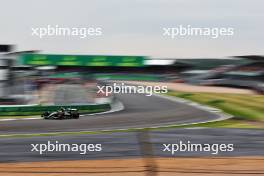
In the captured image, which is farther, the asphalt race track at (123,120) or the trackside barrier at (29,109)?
the asphalt race track at (123,120)

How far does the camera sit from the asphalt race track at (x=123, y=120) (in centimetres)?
1116

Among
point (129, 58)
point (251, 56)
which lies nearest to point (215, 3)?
point (251, 56)

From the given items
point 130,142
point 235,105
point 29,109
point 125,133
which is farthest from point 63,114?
point 235,105

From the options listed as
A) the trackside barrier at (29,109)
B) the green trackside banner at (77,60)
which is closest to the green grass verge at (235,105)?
the green trackside banner at (77,60)

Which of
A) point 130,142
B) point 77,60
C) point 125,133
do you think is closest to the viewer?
point 77,60

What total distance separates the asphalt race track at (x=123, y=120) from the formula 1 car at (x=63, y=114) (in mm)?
95

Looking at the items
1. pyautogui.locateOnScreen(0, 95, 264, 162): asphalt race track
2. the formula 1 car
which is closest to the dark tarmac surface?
pyautogui.locateOnScreen(0, 95, 264, 162): asphalt race track

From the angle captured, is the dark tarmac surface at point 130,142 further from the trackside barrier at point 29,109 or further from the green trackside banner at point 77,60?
the green trackside banner at point 77,60

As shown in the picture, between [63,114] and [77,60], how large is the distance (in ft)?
3.95

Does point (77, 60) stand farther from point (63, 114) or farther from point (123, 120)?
point (123, 120)

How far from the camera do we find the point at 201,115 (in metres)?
12.0

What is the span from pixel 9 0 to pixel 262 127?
6.54 meters

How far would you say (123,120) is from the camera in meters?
11.4

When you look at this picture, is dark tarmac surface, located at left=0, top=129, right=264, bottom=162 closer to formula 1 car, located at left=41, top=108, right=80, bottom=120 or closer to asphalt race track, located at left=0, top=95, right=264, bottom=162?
asphalt race track, located at left=0, top=95, right=264, bottom=162
